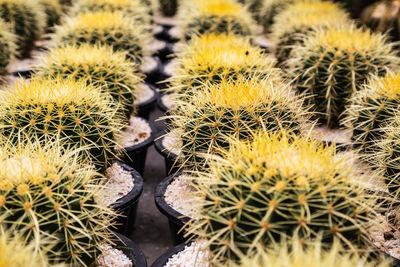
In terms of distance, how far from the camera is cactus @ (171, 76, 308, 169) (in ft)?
6.99

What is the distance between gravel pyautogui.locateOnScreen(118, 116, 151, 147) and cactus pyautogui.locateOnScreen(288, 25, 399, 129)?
1340mm

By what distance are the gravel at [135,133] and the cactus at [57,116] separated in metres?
0.69

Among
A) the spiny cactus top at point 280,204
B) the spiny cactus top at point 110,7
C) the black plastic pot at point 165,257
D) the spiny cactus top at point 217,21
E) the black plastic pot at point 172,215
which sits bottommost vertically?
the black plastic pot at point 172,215

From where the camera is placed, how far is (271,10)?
5.80 m

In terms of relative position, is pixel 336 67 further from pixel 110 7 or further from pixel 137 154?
pixel 110 7

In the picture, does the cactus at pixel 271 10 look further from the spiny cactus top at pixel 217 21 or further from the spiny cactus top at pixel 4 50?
the spiny cactus top at pixel 4 50

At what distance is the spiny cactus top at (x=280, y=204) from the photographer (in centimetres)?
138

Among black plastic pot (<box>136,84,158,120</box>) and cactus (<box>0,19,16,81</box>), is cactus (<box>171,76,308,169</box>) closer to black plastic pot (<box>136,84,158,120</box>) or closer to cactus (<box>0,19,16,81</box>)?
black plastic pot (<box>136,84,158,120</box>)

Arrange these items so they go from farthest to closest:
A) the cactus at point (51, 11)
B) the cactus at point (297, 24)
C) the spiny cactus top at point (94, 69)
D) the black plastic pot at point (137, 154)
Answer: the cactus at point (51, 11)
the cactus at point (297, 24)
the black plastic pot at point (137, 154)
the spiny cactus top at point (94, 69)

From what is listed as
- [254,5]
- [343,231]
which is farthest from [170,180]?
[254,5]

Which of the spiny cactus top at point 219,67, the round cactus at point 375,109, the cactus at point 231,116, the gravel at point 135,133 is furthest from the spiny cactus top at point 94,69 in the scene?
the round cactus at point 375,109

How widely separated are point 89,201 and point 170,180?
3.14 feet

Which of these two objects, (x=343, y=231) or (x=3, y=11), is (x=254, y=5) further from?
(x=343, y=231)

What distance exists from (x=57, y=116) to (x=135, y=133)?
48.9 inches
